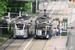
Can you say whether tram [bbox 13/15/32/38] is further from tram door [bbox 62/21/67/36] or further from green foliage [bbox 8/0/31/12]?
tram door [bbox 62/21/67/36]

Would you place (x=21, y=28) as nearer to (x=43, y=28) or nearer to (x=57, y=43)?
(x=43, y=28)

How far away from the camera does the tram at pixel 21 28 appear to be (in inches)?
1391

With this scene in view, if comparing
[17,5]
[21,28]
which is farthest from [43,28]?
[17,5]

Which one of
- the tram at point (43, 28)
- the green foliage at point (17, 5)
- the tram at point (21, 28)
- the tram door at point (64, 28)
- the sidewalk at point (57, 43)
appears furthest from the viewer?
the green foliage at point (17, 5)

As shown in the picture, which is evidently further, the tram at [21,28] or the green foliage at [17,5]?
the green foliage at [17,5]

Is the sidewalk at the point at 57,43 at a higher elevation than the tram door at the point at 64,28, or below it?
below

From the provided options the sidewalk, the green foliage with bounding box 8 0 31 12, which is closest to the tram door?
the sidewalk

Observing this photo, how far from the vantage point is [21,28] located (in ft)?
117

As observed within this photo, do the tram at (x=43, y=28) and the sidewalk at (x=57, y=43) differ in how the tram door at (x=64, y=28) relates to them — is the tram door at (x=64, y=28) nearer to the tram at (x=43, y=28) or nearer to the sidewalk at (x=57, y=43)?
the sidewalk at (x=57, y=43)

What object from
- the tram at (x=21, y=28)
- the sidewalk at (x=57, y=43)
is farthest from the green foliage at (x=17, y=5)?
the sidewalk at (x=57, y=43)

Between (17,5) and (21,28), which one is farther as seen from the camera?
(17,5)

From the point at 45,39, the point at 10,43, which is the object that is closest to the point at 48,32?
the point at 45,39

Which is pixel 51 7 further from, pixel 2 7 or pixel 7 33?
pixel 2 7

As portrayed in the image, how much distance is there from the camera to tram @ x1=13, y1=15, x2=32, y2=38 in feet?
116
